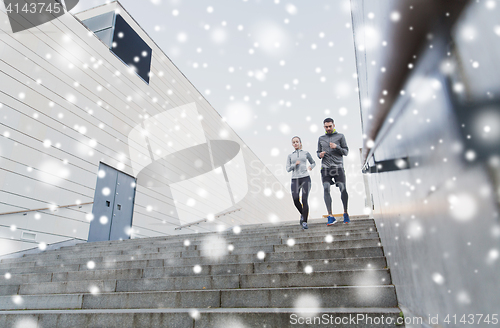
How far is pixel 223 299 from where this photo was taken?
269cm

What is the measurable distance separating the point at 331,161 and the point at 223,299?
10.6 feet

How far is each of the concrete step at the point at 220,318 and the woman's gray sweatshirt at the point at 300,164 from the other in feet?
10.6

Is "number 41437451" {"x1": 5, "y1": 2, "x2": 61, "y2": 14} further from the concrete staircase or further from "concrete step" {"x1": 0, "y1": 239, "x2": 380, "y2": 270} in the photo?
the concrete staircase

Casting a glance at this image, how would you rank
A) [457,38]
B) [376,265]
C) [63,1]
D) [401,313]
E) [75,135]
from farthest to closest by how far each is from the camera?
[63,1], [75,135], [376,265], [401,313], [457,38]

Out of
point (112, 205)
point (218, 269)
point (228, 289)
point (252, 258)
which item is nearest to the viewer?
point (228, 289)

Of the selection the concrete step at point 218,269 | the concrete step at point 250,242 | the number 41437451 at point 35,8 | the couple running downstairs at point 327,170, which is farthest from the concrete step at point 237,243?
the number 41437451 at point 35,8

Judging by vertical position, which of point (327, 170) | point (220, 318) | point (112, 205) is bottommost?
point (220, 318)

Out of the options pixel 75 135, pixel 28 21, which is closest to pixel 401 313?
pixel 75 135

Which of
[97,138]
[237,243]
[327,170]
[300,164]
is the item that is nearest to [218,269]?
[237,243]

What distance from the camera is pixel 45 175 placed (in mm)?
7074

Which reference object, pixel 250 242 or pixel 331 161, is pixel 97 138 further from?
pixel 331 161

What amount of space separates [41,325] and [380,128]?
3.01 meters

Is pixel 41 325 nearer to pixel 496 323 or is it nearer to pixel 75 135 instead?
pixel 496 323

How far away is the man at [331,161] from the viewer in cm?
516
